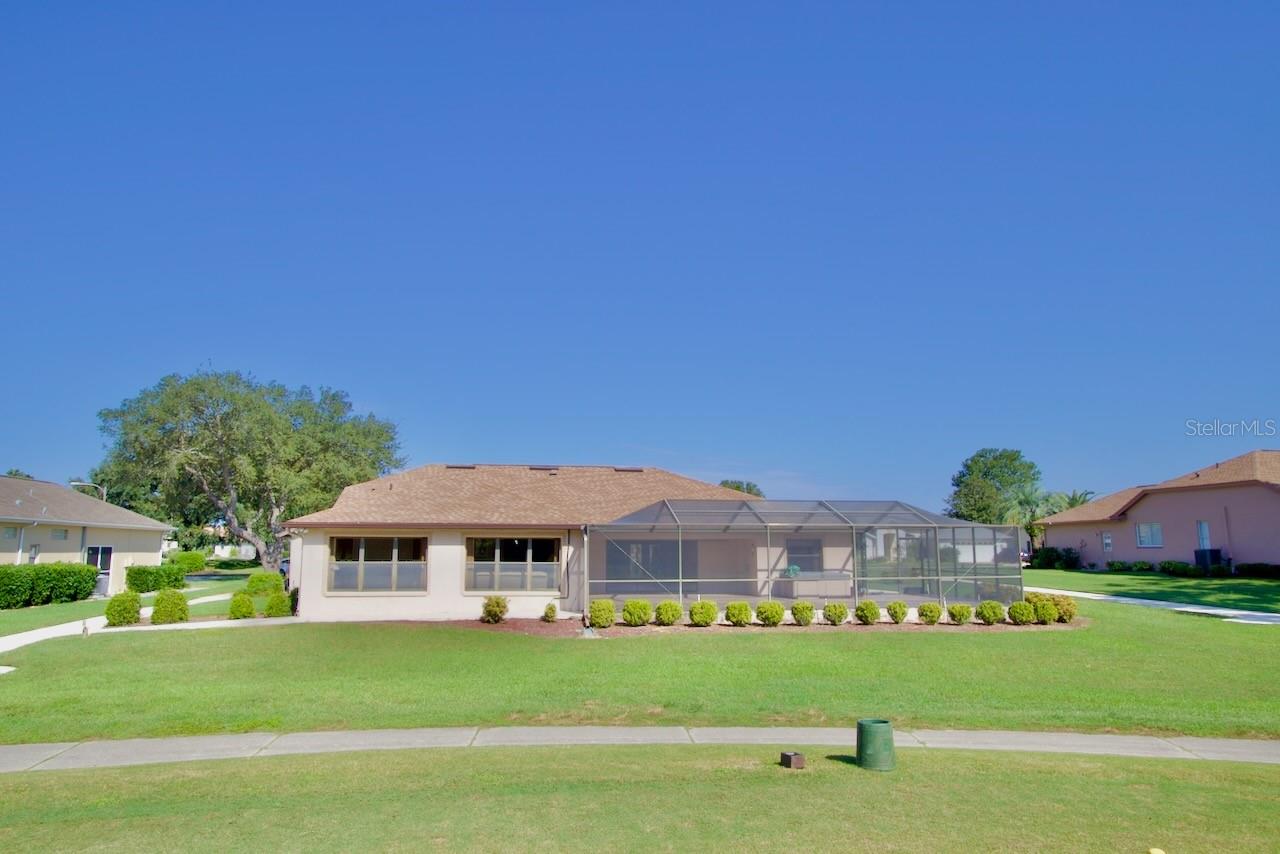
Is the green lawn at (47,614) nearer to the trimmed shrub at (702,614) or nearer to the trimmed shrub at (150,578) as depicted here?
the trimmed shrub at (150,578)

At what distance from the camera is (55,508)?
34469mm

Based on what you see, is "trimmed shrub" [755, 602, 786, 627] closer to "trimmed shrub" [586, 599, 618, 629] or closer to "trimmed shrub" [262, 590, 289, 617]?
"trimmed shrub" [586, 599, 618, 629]

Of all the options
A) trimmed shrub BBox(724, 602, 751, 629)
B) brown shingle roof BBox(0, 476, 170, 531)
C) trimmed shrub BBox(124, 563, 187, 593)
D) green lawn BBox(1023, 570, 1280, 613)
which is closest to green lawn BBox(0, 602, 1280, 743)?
trimmed shrub BBox(724, 602, 751, 629)

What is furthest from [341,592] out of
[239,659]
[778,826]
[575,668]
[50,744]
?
[778,826]

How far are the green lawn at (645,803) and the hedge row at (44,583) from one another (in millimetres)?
23656

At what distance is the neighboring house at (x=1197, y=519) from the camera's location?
→ 3278 centimetres

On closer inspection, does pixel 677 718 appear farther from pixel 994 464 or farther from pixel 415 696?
pixel 994 464

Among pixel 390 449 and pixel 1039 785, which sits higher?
pixel 390 449

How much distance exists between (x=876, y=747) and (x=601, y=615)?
12.8 meters

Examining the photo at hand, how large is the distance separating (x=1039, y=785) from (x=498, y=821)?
520cm

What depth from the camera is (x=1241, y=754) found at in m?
9.79

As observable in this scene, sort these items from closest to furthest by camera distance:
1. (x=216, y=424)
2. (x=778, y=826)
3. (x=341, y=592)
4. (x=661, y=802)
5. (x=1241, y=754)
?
1. (x=778, y=826)
2. (x=661, y=802)
3. (x=1241, y=754)
4. (x=341, y=592)
5. (x=216, y=424)

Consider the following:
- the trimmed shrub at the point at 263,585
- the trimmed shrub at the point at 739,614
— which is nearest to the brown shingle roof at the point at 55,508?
the trimmed shrub at the point at 263,585

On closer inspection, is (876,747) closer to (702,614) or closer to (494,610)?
(702,614)
